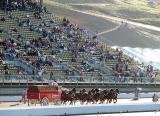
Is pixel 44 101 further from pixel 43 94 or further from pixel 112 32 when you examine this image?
pixel 112 32

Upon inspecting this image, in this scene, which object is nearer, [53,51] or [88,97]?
[88,97]

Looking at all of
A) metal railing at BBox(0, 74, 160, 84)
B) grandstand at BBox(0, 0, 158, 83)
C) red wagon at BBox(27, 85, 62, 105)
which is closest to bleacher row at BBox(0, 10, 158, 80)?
grandstand at BBox(0, 0, 158, 83)

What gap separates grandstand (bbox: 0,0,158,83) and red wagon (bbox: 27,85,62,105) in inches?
130

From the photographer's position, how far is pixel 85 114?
39281 mm

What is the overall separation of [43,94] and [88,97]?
375 centimetres

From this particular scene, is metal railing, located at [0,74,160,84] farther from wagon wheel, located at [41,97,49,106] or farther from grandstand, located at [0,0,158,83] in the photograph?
wagon wheel, located at [41,97,49,106]

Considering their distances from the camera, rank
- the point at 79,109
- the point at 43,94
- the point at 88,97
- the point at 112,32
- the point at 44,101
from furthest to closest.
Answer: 1. the point at 112,32
2. the point at 88,97
3. the point at 43,94
4. the point at 44,101
5. the point at 79,109

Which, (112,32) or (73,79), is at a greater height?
(73,79)

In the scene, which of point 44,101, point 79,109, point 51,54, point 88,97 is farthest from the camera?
point 51,54

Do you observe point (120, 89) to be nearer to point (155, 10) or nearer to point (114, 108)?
point (114, 108)

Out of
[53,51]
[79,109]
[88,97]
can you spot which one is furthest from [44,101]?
[53,51]

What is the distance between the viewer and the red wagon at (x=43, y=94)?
3984 centimetres

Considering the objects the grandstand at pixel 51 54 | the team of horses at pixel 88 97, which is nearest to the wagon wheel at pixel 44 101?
the team of horses at pixel 88 97

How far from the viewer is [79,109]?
38938mm
